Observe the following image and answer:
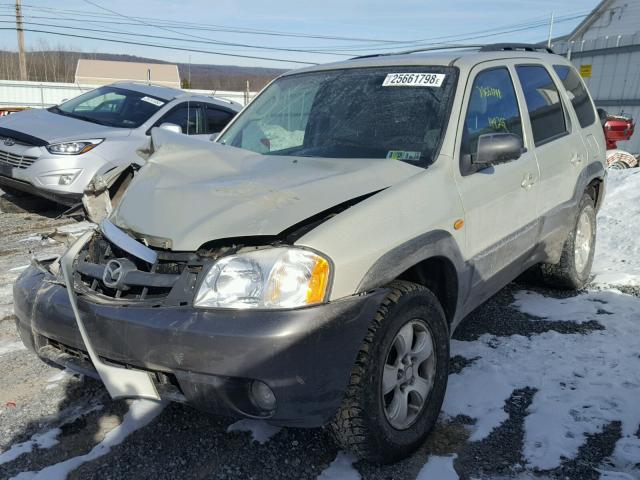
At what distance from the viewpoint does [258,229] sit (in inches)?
93.0

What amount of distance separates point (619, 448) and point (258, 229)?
2.02 metres

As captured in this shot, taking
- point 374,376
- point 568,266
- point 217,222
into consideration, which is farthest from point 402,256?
point 568,266

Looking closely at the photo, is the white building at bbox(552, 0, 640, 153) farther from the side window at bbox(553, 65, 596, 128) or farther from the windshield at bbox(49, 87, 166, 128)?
the windshield at bbox(49, 87, 166, 128)

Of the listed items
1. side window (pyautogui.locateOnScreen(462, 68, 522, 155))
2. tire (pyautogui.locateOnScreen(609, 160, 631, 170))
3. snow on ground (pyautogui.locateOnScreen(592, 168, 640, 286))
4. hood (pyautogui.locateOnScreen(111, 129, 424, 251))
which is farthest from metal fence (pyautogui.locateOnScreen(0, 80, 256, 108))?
hood (pyautogui.locateOnScreen(111, 129, 424, 251))

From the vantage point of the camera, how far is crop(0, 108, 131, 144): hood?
23.0ft

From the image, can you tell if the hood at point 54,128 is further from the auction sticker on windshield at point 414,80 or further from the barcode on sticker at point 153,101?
the auction sticker on windshield at point 414,80

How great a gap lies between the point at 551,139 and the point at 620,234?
3078 millimetres

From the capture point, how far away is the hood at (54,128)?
700cm

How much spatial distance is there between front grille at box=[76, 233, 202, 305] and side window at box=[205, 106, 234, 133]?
6054 mm

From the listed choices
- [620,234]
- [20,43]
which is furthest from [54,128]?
[20,43]

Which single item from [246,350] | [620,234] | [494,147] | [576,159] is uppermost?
[494,147]

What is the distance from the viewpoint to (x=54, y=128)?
23.8 feet

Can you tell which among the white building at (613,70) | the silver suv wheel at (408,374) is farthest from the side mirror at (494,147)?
the white building at (613,70)

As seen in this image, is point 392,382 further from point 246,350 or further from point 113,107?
point 113,107
